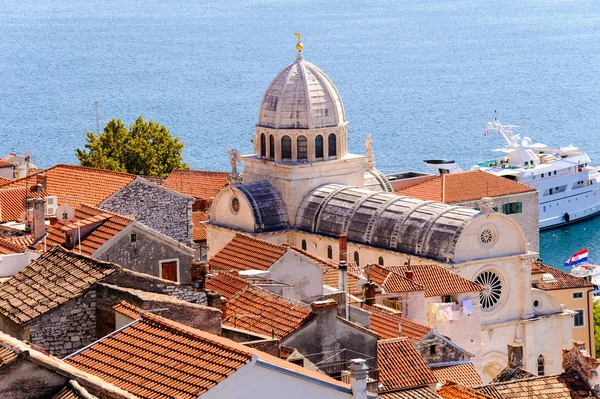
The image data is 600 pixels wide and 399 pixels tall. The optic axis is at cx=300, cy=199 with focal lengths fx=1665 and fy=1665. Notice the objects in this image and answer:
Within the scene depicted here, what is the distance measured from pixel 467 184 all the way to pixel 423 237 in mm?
28296

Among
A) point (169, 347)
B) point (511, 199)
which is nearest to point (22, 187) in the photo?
point (169, 347)

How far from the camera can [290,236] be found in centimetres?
5906

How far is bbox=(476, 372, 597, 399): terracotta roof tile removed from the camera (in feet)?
98.1

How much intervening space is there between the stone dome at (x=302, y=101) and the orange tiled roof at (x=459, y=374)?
75.2 feet

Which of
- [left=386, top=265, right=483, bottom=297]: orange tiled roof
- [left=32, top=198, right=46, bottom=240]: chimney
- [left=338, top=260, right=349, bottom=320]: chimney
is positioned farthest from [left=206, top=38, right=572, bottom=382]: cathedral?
[left=338, top=260, right=349, bottom=320]: chimney

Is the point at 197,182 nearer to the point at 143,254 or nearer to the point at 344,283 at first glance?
the point at 143,254

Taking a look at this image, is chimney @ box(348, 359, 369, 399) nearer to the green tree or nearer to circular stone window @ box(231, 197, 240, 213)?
circular stone window @ box(231, 197, 240, 213)

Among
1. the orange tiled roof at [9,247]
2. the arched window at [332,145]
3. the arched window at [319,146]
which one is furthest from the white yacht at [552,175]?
the orange tiled roof at [9,247]

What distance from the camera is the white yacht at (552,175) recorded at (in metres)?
118

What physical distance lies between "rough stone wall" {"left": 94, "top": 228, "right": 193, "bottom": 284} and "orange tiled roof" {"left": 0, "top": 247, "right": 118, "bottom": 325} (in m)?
6.04

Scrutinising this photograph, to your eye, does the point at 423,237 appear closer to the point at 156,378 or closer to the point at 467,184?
the point at 467,184

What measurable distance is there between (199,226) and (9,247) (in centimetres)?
3308

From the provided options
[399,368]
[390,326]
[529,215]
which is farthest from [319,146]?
[399,368]

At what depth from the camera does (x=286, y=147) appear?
2362 inches
